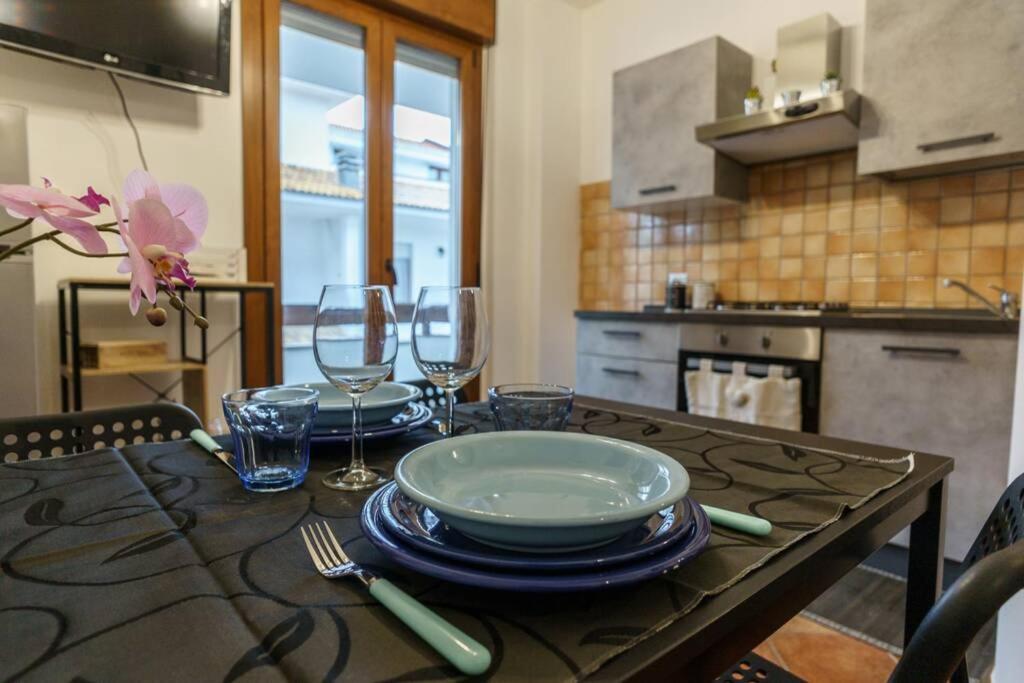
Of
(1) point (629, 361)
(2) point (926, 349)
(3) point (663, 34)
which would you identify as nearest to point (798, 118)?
(2) point (926, 349)

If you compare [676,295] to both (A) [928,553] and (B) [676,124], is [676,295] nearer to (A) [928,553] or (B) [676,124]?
(B) [676,124]

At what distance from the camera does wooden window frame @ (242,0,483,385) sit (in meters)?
2.52

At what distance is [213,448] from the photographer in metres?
0.75

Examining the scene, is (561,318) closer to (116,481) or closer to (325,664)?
(116,481)

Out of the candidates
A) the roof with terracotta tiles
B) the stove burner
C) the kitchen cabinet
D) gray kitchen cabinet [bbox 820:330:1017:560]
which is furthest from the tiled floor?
the roof with terracotta tiles

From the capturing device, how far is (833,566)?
516mm

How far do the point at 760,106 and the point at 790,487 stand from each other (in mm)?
2455

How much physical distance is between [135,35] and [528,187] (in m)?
1.94

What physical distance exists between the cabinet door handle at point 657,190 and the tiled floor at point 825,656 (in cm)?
186

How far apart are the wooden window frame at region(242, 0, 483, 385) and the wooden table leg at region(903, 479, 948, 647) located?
2.14 metres

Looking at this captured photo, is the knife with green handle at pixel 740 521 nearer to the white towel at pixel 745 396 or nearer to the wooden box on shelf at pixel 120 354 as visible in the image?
the white towel at pixel 745 396

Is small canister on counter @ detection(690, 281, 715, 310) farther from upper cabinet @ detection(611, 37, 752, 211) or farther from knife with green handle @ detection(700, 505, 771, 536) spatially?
knife with green handle @ detection(700, 505, 771, 536)

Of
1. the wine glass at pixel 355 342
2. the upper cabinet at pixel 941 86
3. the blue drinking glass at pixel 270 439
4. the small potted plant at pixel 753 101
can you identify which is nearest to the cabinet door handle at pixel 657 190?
the small potted plant at pixel 753 101

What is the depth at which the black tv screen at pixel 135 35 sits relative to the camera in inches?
74.1
